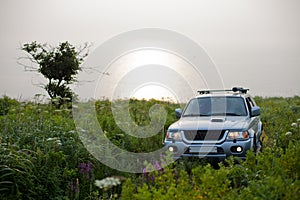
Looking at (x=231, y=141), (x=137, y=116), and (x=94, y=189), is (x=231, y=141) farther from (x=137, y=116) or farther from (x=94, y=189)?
(x=137, y=116)

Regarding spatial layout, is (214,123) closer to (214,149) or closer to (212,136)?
(212,136)

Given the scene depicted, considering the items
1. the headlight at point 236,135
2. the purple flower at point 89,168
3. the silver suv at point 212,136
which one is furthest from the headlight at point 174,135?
the purple flower at point 89,168

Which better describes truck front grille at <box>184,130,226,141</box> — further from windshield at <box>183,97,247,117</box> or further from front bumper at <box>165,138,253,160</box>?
windshield at <box>183,97,247,117</box>

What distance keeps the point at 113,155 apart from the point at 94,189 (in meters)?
1.53

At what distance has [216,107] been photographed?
36.3ft

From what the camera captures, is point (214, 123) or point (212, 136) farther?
point (214, 123)

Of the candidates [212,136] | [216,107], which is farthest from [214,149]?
[216,107]

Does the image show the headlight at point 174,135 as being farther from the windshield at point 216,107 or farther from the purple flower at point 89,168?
the purple flower at point 89,168

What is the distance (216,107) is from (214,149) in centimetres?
168

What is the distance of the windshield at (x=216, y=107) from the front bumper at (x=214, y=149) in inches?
50.3

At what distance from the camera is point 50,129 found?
10.4 m

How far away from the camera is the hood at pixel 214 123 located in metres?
9.73

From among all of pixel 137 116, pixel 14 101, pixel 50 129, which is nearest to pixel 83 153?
pixel 50 129

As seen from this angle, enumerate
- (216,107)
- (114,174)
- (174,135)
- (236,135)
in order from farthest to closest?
(216,107), (174,135), (236,135), (114,174)
